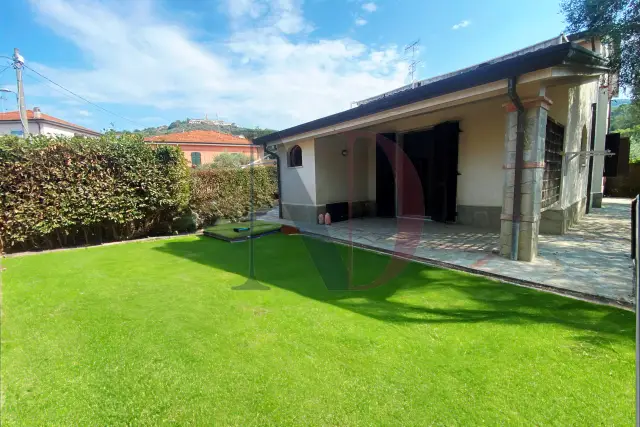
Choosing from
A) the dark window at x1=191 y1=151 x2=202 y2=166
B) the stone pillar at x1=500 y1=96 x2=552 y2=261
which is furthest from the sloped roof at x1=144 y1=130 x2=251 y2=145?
the stone pillar at x1=500 y1=96 x2=552 y2=261

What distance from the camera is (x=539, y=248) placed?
20.0ft

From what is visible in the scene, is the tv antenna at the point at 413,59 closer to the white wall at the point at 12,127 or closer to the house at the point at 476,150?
the house at the point at 476,150

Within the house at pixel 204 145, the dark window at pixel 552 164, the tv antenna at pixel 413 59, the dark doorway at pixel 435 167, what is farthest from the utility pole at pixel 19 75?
the dark window at pixel 552 164

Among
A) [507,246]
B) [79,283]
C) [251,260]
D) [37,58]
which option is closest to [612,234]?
[507,246]

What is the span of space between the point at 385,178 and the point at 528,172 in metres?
6.46

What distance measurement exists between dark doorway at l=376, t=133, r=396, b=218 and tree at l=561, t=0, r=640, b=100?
239 inches

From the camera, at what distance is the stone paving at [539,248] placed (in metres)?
4.27

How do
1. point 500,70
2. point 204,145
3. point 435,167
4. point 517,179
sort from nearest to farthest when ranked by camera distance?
point 500,70
point 517,179
point 435,167
point 204,145

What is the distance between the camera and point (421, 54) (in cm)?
1845

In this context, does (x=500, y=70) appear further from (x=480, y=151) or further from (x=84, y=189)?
(x=84, y=189)

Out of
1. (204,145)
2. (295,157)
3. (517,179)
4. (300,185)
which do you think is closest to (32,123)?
(204,145)

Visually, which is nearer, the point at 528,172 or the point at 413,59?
the point at 528,172

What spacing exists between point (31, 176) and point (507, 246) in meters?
10.9

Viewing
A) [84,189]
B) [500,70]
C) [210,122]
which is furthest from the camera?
[210,122]
